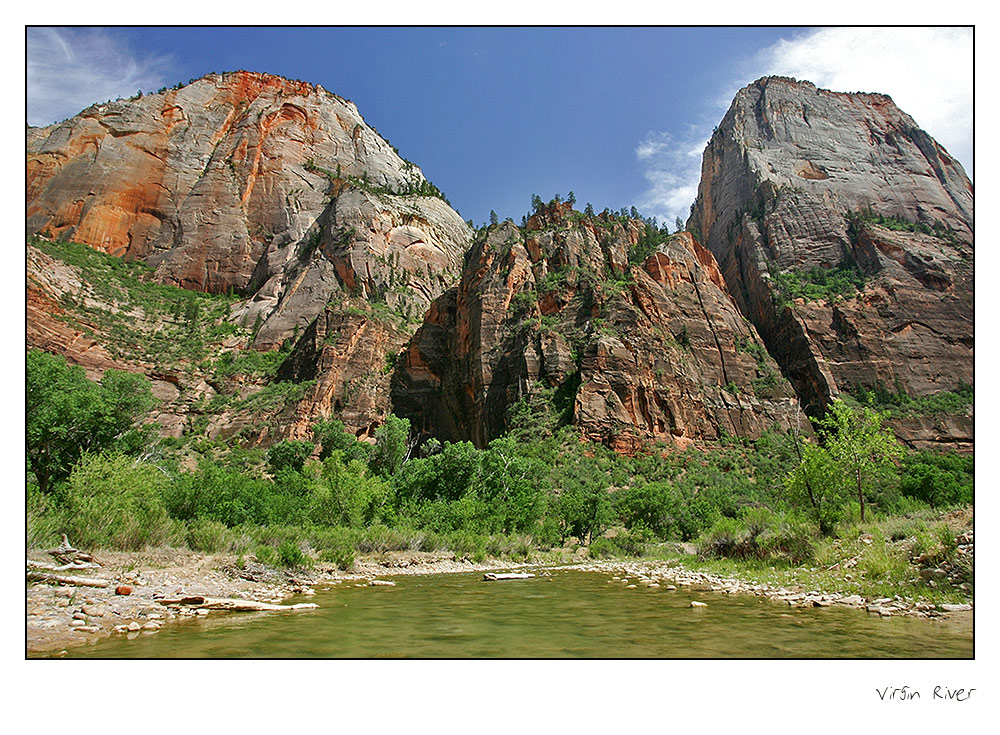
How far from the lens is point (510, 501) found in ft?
120

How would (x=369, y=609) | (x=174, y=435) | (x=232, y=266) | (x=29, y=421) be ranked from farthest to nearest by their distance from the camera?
1. (x=232, y=266)
2. (x=174, y=435)
3. (x=29, y=421)
4. (x=369, y=609)

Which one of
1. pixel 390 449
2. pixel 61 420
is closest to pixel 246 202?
pixel 390 449

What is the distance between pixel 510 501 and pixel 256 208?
80.7 meters

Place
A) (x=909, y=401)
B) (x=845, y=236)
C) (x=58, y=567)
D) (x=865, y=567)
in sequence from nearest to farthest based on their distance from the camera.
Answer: (x=58, y=567)
(x=865, y=567)
(x=909, y=401)
(x=845, y=236)

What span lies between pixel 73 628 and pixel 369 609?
204 inches

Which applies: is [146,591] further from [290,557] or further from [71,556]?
[290,557]

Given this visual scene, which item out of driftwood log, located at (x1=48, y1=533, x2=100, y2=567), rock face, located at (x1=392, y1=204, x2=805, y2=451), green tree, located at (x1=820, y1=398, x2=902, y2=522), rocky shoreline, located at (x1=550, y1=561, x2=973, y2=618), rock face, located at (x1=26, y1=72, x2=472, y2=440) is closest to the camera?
rocky shoreline, located at (x1=550, y1=561, x2=973, y2=618)

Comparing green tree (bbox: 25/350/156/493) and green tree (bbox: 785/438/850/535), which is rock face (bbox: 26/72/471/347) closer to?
green tree (bbox: 25/350/156/493)

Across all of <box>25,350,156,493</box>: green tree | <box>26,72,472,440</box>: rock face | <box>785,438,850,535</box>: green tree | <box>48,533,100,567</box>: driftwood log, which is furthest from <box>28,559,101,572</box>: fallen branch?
<box>26,72,472,440</box>: rock face

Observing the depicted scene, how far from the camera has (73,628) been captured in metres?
7.52

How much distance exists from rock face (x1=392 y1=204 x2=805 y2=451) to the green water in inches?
1661

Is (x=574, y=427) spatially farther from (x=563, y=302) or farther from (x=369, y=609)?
(x=369, y=609)

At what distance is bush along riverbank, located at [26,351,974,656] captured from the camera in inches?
580
